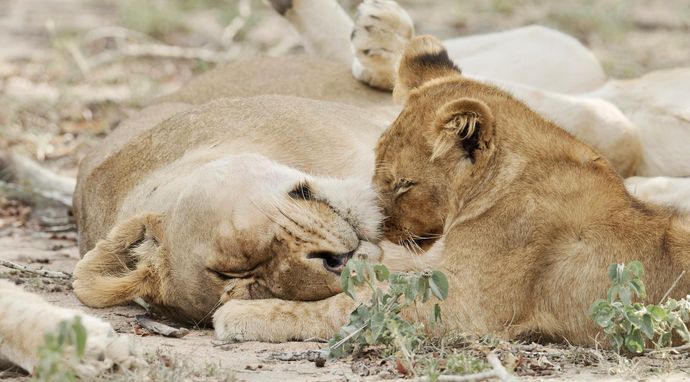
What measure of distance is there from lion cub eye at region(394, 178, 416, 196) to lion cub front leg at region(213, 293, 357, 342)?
15.7 inches

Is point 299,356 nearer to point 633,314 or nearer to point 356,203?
point 356,203

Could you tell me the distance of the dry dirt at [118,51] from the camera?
619 cm

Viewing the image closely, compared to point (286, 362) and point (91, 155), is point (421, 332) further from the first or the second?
point (91, 155)

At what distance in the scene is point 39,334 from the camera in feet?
11.0

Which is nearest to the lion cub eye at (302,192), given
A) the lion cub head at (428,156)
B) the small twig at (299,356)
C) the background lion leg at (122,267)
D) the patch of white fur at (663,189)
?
the lion cub head at (428,156)

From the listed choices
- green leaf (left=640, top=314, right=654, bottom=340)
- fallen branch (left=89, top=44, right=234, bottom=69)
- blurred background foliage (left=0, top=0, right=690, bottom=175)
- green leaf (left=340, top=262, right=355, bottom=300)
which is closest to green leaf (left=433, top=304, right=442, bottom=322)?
green leaf (left=340, top=262, right=355, bottom=300)

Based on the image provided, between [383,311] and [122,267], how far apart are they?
4.21ft

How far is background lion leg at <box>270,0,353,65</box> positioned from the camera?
645 cm

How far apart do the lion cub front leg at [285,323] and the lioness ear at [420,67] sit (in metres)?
0.95

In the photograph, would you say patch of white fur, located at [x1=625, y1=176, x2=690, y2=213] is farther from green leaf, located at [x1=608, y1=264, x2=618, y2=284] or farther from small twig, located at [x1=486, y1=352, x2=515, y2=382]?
small twig, located at [x1=486, y1=352, x2=515, y2=382]

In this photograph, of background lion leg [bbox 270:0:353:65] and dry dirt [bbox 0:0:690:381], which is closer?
dry dirt [bbox 0:0:690:381]

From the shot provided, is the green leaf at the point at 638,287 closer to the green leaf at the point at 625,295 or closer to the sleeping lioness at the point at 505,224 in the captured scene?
the green leaf at the point at 625,295

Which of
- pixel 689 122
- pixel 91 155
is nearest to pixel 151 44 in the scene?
pixel 91 155

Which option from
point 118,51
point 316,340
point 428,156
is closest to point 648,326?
point 428,156
